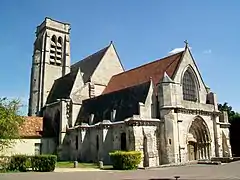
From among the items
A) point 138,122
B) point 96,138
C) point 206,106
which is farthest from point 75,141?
point 206,106

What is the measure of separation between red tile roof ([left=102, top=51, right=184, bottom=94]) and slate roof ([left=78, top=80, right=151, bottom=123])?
2768 millimetres

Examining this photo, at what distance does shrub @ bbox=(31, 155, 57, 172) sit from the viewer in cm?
2116

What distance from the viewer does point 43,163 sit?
21156 millimetres

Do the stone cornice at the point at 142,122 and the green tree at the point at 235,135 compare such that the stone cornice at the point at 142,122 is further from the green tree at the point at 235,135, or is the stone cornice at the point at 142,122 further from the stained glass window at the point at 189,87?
the green tree at the point at 235,135

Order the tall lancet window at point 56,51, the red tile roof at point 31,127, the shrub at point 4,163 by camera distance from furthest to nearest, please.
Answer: the tall lancet window at point 56,51, the red tile roof at point 31,127, the shrub at point 4,163

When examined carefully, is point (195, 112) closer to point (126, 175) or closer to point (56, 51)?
point (126, 175)

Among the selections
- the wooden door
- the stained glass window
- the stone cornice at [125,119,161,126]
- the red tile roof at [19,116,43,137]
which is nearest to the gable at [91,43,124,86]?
the red tile roof at [19,116,43,137]

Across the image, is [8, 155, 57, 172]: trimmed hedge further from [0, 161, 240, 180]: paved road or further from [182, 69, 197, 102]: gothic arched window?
[182, 69, 197, 102]: gothic arched window

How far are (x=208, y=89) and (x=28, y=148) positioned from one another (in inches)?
931

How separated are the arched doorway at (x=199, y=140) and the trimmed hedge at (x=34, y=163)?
16238 mm

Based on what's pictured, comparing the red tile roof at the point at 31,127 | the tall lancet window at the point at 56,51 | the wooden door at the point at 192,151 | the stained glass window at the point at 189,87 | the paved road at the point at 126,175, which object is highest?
the tall lancet window at the point at 56,51

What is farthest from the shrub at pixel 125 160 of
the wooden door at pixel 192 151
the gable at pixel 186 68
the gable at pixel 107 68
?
the gable at pixel 107 68

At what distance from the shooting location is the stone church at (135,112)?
91.9 feet

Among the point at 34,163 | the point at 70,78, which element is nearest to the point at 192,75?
the point at 70,78
